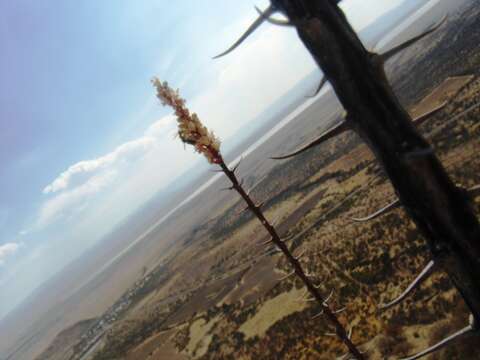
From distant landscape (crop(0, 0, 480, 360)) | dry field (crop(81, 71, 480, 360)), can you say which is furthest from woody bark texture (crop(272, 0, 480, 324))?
dry field (crop(81, 71, 480, 360))

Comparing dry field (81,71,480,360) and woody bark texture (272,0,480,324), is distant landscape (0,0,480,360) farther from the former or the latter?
woody bark texture (272,0,480,324)

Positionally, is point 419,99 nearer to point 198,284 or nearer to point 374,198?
point 374,198

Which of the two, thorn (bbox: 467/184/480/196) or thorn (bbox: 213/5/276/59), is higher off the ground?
thorn (bbox: 213/5/276/59)

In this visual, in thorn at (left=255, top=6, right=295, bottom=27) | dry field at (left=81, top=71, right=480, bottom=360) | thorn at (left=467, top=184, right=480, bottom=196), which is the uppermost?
thorn at (left=255, top=6, right=295, bottom=27)

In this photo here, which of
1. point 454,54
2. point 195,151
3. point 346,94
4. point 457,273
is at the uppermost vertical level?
point 195,151

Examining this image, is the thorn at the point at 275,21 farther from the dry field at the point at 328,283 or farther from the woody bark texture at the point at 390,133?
the dry field at the point at 328,283

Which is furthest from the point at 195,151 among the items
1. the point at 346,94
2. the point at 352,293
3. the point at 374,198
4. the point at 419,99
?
the point at 419,99

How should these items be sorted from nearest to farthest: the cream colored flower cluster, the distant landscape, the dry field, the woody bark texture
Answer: the woody bark texture, the cream colored flower cluster, the dry field, the distant landscape

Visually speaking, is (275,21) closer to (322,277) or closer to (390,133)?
(390,133)
